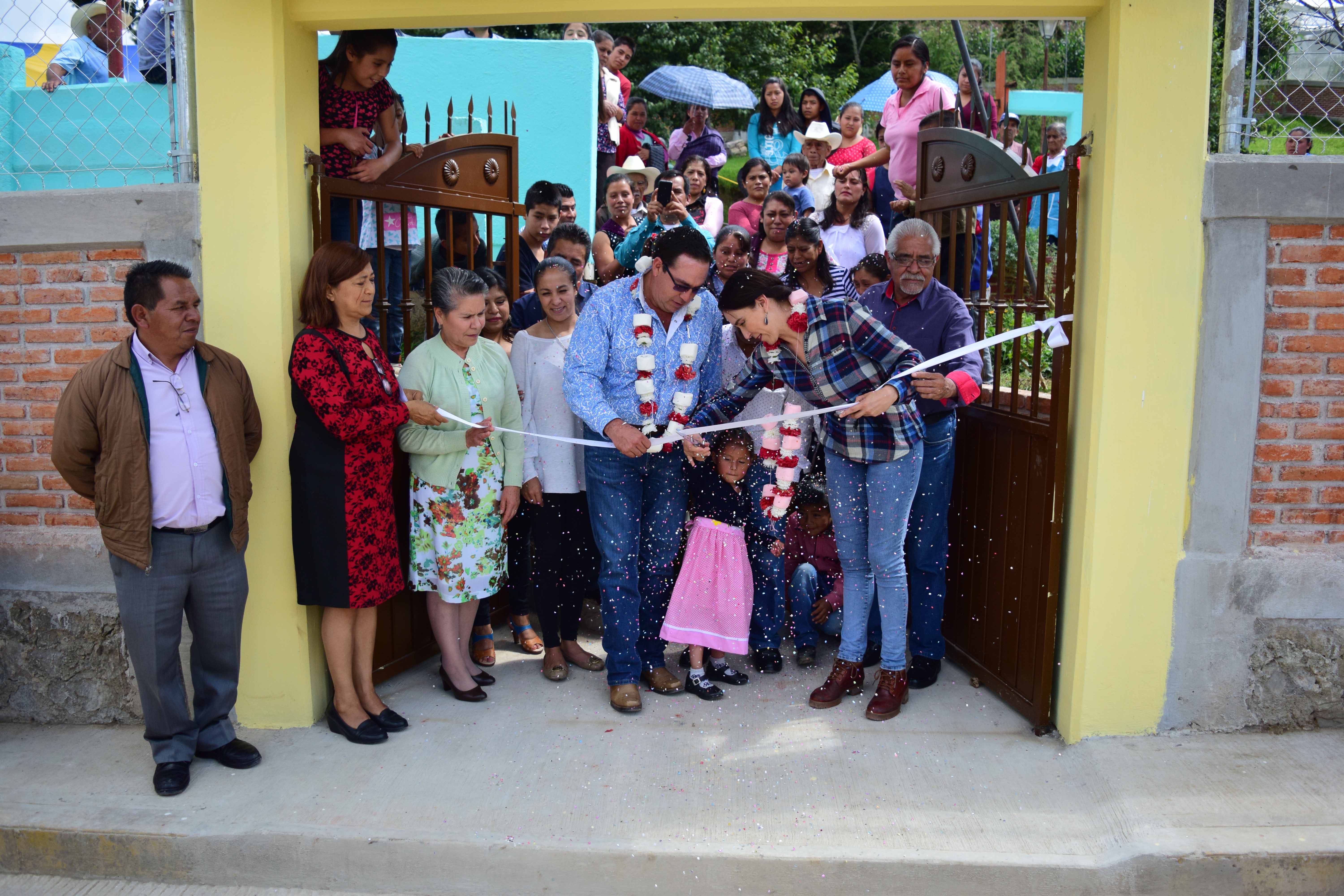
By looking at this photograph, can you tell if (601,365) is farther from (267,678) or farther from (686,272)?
(267,678)

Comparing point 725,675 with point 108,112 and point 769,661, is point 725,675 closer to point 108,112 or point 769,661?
point 769,661

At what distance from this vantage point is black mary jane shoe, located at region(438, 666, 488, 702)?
15.2 ft

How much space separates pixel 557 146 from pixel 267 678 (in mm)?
6705

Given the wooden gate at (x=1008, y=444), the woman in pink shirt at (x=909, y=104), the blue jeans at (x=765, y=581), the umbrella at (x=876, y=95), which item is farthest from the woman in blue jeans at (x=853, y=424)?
the umbrella at (x=876, y=95)

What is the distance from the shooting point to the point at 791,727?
172 inches

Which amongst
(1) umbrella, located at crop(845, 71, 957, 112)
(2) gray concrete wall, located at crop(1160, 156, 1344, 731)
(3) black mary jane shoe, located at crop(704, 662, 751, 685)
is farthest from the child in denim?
(1) umbrella, located at crop(845, 71, 957, 112)

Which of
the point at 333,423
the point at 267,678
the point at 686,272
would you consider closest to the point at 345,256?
the point at 333,423

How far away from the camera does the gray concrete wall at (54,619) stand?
425 cm

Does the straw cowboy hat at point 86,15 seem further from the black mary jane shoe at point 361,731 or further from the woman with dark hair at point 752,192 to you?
the woman with dark hair at point 752,192

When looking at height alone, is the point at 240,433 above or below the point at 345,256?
below

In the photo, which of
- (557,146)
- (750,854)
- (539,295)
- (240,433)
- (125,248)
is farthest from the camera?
(557,146)

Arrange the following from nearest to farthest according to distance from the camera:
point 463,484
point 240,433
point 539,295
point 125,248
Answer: point 240,433 < point 125,248 < point 463,484 < point 539,295

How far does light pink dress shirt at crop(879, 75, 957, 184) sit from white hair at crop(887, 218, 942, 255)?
92.1 inches

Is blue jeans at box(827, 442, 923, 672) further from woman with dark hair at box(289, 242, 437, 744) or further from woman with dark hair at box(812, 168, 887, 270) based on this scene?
woman with dark hair at box(812, 168, 887, 270)
